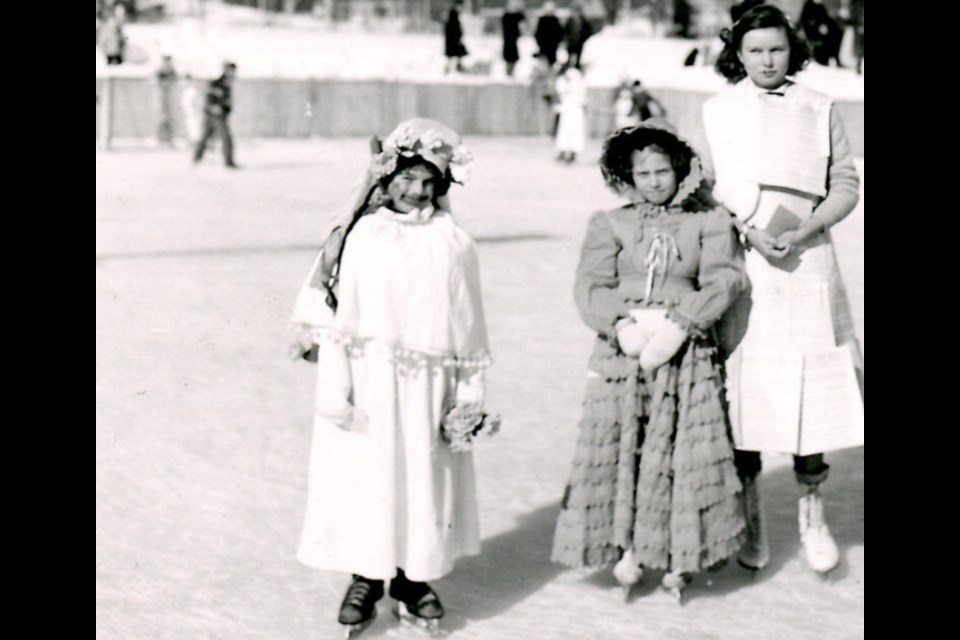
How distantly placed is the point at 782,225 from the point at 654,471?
1030 mm

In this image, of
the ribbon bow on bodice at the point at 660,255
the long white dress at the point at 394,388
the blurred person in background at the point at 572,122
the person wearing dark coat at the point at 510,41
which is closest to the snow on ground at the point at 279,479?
the long white dress at the point at 394,388

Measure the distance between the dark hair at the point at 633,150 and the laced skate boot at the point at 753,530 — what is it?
1.18 metres

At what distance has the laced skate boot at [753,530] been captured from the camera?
20.0 feet

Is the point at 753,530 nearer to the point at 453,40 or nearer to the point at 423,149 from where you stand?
the point at 423,149

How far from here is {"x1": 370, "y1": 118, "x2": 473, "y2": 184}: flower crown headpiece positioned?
17.5ft

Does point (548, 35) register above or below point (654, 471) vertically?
above

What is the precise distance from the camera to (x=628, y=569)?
5.81 meters

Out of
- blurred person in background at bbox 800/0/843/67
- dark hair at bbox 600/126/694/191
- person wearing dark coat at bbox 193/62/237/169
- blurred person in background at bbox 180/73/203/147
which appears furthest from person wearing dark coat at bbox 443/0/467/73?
dark hair at bbox 600/126/694/191

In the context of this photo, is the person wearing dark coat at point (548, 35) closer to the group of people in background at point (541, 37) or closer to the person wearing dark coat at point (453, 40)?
the group of people in background at point (541, 37)

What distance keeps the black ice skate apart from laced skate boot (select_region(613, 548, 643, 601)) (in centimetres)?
65

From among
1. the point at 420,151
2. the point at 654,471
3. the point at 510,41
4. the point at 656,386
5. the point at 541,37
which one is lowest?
A: the point at 654,471

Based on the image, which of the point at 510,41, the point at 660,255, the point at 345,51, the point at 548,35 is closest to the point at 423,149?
the point at 660,255
